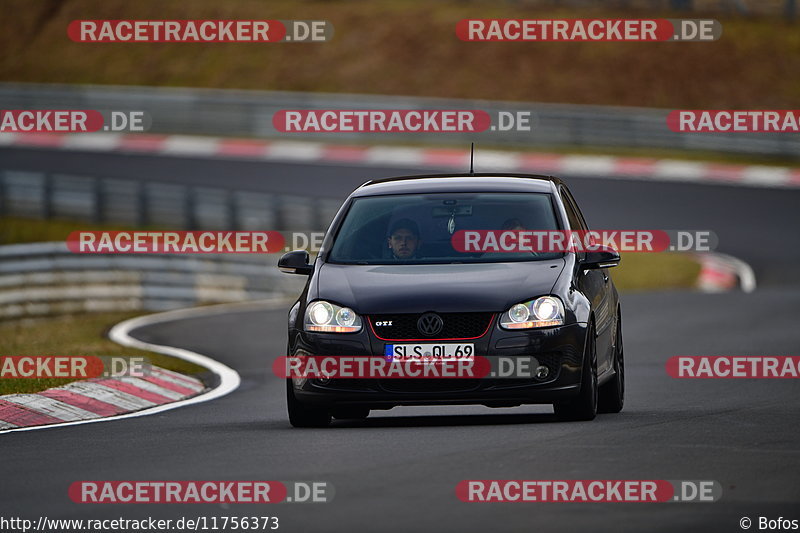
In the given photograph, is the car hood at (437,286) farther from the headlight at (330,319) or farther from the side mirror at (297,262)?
the side mirror at (297,262)

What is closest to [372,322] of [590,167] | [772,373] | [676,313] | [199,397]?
[199,397]

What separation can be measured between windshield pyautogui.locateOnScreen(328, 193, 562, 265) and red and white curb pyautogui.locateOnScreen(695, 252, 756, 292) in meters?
14.3

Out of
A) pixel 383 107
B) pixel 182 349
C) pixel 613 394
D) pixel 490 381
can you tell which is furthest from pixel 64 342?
pixel 383 107

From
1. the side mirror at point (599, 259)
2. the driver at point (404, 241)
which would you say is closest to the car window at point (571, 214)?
the side mirror at point (599, 259)

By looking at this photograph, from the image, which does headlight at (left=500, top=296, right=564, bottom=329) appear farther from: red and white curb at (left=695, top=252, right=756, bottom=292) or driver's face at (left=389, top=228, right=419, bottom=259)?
red and white curb at (left=695, top=252, right=756, bottom=292)

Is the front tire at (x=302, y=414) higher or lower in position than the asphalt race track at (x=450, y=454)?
higher

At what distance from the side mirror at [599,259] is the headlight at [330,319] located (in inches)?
63.8

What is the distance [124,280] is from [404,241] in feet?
46.8

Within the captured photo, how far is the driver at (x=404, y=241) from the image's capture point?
11445mm

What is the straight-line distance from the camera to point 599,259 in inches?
449

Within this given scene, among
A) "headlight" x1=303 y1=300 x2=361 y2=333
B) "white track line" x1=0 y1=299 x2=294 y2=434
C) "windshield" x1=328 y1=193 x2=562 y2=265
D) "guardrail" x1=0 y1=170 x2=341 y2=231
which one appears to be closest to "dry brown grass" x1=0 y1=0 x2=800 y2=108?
"guardrail" x1=0 y1=170 x2=341 y2=231

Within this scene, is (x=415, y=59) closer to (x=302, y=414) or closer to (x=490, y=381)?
A: (x=302, y=414)

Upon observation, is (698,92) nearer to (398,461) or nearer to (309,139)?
(309,139)

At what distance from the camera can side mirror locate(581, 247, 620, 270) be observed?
1140 cm
